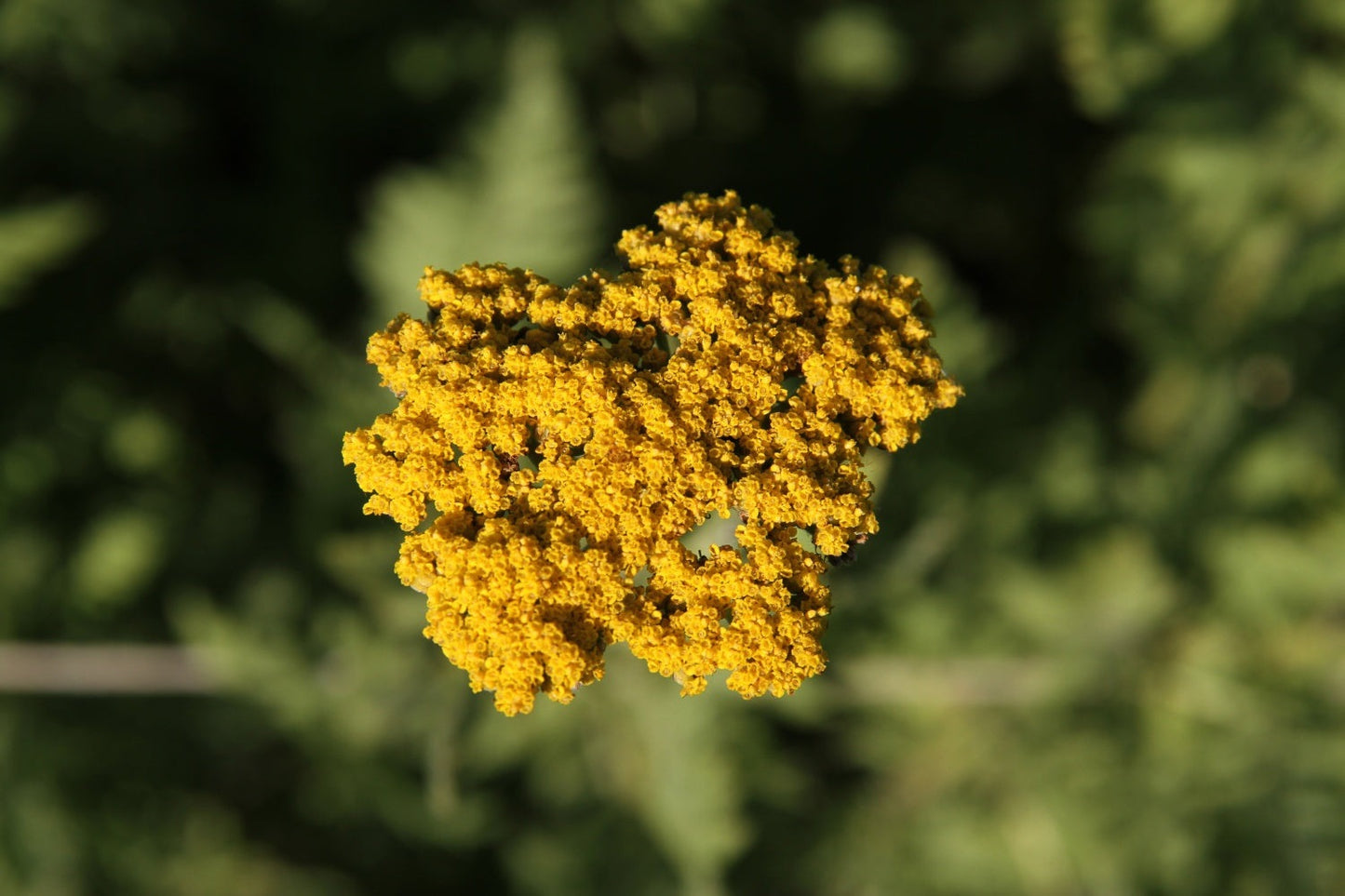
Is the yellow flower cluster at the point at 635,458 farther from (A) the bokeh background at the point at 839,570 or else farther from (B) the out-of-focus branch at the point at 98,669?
(B) the out-of-focus branch at the point at 98,669

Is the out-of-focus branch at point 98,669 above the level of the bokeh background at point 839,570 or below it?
below

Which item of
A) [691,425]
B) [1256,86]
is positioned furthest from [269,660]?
[1256,86]

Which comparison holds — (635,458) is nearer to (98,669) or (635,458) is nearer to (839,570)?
(839,570)

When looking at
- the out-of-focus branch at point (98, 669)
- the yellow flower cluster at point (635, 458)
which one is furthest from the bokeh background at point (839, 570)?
the yellow flower cluster at point (635, 458)

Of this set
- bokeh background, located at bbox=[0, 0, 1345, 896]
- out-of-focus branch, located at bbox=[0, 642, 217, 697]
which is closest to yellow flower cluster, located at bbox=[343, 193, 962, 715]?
bokeh background, located at bbox=[0, 0, 1345, 896]

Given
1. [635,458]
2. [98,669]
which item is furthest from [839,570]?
[98,669]

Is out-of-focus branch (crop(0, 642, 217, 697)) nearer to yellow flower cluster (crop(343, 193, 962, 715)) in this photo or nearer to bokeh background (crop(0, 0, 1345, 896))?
bokeh background (crop(0, 0, 1345, 896))

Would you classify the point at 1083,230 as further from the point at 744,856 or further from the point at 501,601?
the point at 501,601

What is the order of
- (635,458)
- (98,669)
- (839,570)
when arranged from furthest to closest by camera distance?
1. (98,669)
2. (839,570)
3. (635,458)
